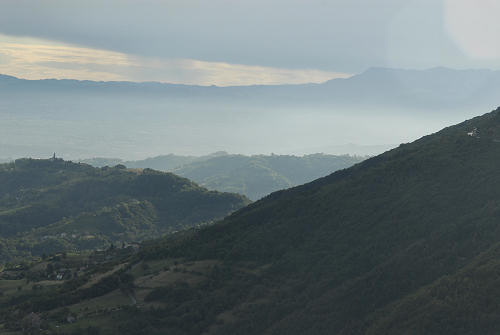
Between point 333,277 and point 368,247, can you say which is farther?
point 368,247

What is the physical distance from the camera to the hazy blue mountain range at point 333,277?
401 ft

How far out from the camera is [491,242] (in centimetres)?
14112

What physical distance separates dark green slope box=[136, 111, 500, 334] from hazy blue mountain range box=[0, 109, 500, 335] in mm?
420

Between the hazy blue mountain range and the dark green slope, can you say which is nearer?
the hazy blue mountain range

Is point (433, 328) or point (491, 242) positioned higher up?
point (491, 242)

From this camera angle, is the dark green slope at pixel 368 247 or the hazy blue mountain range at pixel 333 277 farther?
the dark green slope at pixel 368 247

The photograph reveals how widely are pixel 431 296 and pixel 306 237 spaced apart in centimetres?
6618

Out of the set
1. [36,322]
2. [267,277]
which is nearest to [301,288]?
[267,277]

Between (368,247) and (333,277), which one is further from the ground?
(368,247)

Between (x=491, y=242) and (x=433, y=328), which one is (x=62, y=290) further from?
(x=491, y=242)

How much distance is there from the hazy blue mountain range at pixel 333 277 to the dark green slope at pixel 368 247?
16.5 inches

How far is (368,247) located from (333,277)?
16.8 meters

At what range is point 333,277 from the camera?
500 feet

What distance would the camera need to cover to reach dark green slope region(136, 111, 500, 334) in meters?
136
